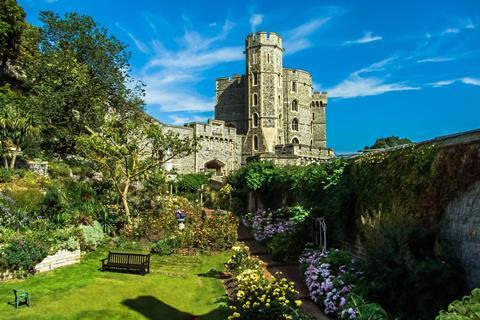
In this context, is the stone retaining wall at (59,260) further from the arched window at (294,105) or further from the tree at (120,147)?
the arched window at (294,105)

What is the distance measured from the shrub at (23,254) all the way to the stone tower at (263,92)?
34204 mm

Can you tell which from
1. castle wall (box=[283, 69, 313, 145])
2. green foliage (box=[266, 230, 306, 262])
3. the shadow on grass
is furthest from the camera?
castle wall (box=[283, 69, 313, 145])

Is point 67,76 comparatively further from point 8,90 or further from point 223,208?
point 223,208

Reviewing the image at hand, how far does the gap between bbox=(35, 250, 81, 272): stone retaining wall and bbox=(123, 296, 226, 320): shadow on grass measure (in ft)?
14.5

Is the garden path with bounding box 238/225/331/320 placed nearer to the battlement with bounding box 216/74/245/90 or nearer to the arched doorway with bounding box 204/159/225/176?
the arched doorway with bounding box 204/159/225/176

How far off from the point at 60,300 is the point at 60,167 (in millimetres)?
15369

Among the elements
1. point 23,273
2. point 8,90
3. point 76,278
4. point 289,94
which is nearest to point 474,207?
point 76,278

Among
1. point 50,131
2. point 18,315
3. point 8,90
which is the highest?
point 8,90

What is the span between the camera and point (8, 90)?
89.1 ft

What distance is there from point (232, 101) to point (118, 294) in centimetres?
4210

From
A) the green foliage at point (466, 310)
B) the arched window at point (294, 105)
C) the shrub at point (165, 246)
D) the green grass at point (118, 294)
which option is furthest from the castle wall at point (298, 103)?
the green foliage at point (466, 310)

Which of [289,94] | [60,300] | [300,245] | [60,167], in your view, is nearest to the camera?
[60,300]

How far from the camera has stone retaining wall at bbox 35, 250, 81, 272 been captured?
13.1m

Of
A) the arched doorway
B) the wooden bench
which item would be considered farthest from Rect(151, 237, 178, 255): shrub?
the arched doorway
